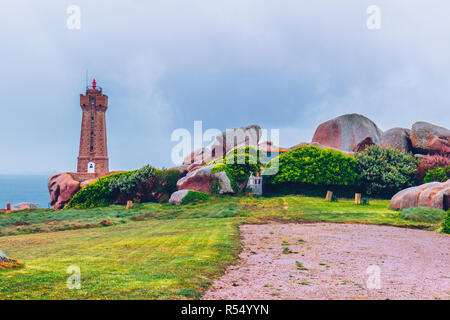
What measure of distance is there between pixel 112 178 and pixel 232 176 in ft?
34.8

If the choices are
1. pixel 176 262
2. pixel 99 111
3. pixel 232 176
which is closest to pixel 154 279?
pixel 176 262

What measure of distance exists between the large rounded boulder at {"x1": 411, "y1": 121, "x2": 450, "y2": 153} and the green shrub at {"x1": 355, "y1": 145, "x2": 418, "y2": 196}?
173 inches

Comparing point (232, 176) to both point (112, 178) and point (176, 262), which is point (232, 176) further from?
point (176, 262)

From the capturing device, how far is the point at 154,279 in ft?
22.2

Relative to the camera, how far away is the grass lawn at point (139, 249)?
6062 millimetres

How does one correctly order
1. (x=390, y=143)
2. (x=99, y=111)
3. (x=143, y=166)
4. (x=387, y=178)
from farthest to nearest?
(x=99, y=111), (x=390, y=143), (x=143, y=166), (x=387, y=178)

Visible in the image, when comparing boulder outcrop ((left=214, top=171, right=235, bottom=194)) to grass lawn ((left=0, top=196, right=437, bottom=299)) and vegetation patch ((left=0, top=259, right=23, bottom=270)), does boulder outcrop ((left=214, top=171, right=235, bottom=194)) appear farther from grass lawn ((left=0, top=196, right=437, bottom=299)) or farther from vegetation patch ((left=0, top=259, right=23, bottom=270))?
vegetation patch ((left=0, top=259, right=23, bottom=270))

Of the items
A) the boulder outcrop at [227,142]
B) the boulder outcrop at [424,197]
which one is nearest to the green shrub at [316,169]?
the boulder outcrop at [424,197]

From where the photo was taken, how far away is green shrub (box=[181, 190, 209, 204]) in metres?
25.7

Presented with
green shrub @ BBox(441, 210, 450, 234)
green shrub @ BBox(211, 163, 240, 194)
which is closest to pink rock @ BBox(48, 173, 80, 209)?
green shrub @ BBox(211, 163, 240, 194)

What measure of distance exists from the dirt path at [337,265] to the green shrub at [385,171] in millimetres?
14717

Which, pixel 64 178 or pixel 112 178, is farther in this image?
pixel 64 178

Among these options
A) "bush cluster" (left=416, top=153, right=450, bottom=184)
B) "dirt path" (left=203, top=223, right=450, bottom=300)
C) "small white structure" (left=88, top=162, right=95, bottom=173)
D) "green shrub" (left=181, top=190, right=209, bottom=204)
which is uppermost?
"small white structure" (left=88, top=162, right=95, bottom=173)

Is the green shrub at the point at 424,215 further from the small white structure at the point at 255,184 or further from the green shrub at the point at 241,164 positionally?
the green shrub at the point at 241,164
